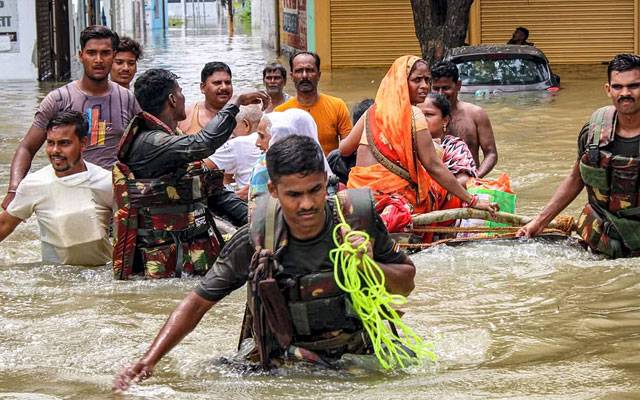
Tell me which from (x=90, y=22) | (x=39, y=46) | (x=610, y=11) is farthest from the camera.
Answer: (x=90, y=22)

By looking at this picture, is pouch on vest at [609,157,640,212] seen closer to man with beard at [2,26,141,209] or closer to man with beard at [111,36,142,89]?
man with beard at [2,26,141,209]

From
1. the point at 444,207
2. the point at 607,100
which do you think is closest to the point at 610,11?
the point at 607,100

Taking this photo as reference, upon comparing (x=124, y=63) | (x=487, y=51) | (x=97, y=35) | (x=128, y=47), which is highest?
(x=97, y=35)

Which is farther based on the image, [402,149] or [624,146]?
[402,149]

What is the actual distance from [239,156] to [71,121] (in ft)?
4.29

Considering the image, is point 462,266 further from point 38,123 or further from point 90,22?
point 90,22

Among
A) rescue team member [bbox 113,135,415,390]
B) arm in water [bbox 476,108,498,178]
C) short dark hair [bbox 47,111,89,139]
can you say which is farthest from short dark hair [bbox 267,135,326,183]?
arm in water [bbox 476,108,498,178]

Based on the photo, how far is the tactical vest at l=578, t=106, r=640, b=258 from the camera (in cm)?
746

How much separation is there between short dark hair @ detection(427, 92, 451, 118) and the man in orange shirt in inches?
36.7

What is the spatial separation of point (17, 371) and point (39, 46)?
19.4 meters

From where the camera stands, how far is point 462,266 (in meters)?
7.99

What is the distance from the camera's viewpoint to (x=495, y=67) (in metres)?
17.8

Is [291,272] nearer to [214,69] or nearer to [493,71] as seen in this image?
[214,69]

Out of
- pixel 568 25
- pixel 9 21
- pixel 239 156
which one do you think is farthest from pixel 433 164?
pixel 568 25
